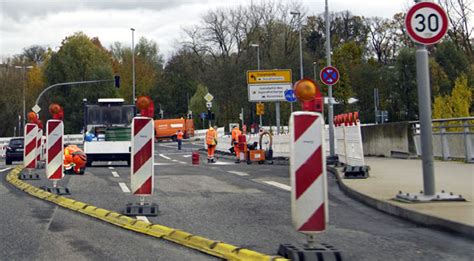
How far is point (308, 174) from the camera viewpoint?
614cm

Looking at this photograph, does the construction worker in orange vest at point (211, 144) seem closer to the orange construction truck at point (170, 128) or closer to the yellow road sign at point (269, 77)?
the yellow road sign at point (269, 77)

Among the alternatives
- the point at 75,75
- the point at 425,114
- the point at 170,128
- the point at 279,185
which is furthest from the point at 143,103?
the point at 75,75

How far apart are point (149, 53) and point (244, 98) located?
147 ft

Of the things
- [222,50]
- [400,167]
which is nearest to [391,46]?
[222,50]

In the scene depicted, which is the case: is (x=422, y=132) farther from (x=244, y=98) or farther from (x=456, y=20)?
(x=244, y=98)

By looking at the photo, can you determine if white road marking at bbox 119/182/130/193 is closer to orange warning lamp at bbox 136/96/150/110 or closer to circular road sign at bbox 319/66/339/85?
orange warning lamp at bbox 136/96/150/110

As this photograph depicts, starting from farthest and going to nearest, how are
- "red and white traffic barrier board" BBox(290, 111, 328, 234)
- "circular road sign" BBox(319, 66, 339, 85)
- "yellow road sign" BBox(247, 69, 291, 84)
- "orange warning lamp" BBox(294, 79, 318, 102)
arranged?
1. "yellow road sign" BBox(247, 69, 291, 84)
2. "circular road sign" BBox(319, 66, 339, 85)
3. "orange warning lamp" BBox(294, 79, 318, 102)
4. "red and white traffic barrier board" BBox(290, 111, 328, 234)

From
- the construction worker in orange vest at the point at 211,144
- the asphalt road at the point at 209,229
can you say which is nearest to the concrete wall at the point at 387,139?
the construction worker in orange vest at the point at 211,144

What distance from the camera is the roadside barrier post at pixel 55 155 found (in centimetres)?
1359

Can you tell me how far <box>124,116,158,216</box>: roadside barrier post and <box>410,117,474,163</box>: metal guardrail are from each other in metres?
11.0

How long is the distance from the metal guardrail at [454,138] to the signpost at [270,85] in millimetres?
14406

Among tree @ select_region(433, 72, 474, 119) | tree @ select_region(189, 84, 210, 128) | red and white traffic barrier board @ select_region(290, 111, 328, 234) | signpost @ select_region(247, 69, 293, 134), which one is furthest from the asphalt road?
tree @ select_region(189, 84, 210, 128)

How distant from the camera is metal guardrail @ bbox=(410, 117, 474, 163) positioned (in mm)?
18734

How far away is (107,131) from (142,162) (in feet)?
49.4
